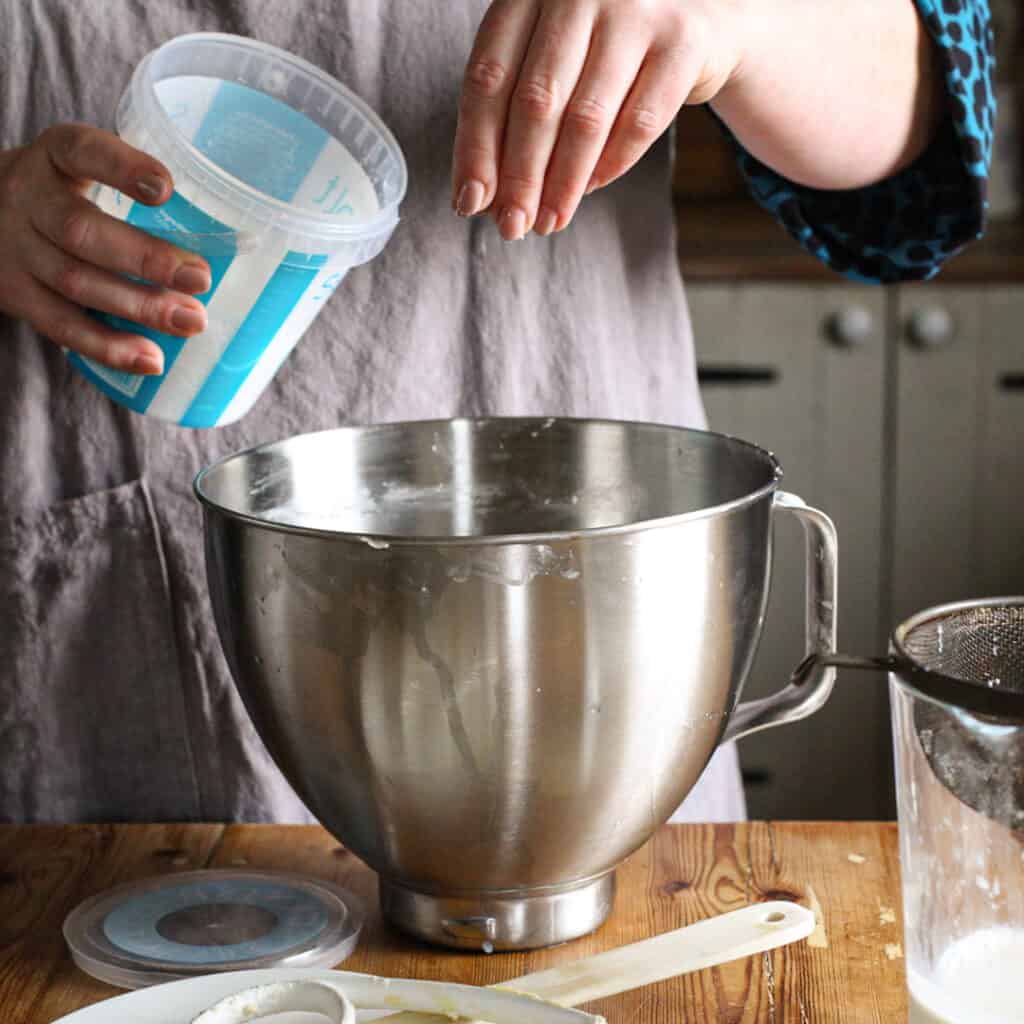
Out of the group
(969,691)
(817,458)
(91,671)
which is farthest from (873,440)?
(969,691)

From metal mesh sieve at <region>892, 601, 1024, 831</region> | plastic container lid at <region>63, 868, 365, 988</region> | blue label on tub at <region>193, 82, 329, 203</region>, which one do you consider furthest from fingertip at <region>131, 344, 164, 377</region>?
metal mesh sieve at <region>892, 601, 1024, 831</region>

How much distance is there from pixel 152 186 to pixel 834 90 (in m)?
0.38

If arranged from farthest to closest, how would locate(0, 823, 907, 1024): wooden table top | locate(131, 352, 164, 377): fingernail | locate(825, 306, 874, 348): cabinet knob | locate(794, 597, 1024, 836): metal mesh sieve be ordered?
locate(825, 306, 874, 348): cabinet knob → locate(131, 352, 164, 377): fingernail → locate(0, 823, 907, 1024): wooden table top → locate(794, 597, 1024, 836): metal mesh sieve

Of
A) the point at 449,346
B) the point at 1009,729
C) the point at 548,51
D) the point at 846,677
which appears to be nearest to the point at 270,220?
the point at 548,51

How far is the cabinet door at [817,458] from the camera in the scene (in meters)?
1.80

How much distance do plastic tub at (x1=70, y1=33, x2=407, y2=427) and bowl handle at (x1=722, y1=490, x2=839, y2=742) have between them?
238mm

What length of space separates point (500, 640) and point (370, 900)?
0.65ft

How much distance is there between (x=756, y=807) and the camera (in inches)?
76.5

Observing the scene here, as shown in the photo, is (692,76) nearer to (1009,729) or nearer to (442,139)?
(442,139)

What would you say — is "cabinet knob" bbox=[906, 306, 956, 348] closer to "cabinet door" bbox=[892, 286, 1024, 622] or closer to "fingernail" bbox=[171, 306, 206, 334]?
"cabinet door" bbox=[892, 286, 1024, 622]

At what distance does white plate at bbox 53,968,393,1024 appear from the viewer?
1.80ft

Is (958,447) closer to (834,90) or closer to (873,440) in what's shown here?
(873,440)

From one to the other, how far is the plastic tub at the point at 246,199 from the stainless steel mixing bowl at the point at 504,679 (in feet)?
0.20

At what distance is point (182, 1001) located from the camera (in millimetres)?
559
